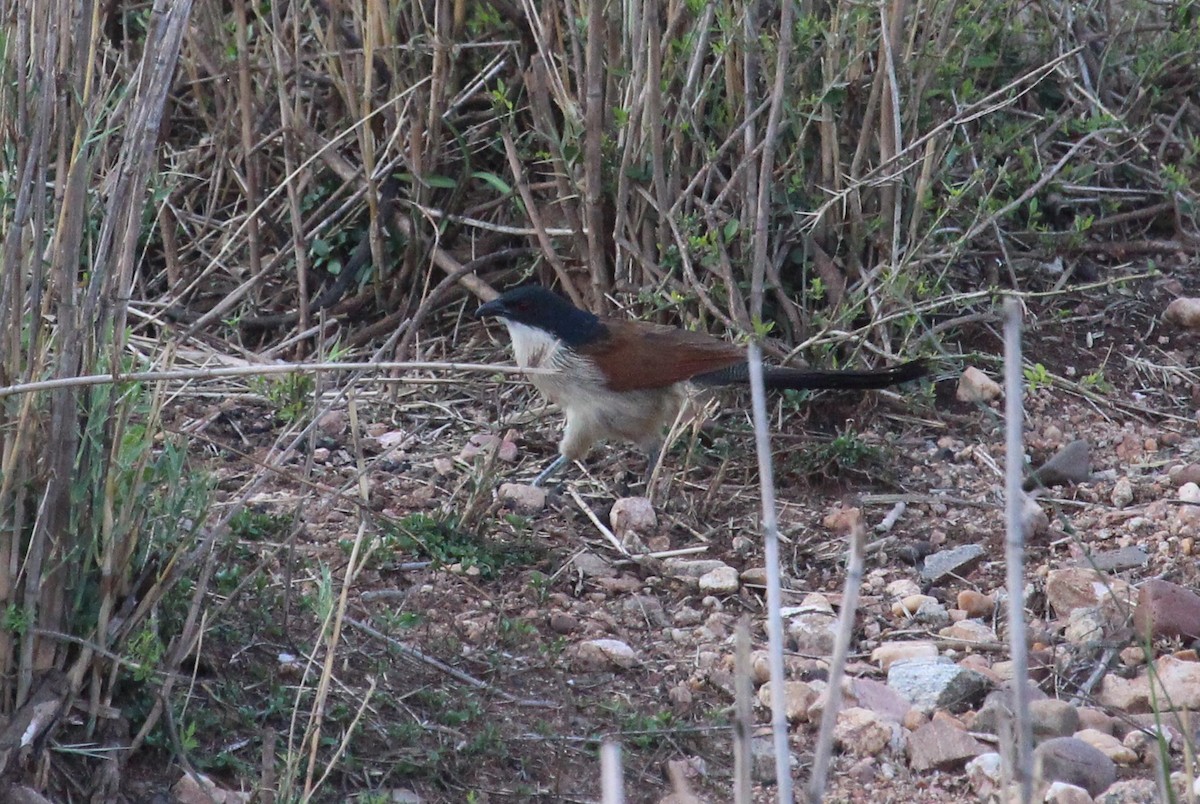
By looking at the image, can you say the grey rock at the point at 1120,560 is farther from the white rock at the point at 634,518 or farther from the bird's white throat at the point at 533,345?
the bird's white throat at the point at 533,345

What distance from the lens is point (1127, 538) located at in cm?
387

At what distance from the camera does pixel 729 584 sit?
12.2ft

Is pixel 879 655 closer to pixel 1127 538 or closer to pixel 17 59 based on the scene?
pixel 1127 538

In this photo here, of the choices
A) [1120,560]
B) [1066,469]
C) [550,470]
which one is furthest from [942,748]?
[550,470]

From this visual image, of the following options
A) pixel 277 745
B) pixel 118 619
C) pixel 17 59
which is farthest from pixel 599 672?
pixel 17 59

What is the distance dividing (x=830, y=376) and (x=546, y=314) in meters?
0.92

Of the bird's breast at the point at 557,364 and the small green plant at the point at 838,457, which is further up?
the bird's breast at the point at 557,364

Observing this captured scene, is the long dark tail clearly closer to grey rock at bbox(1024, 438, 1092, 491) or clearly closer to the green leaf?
grey rock at bbox(1024, 438, 1092, 491)

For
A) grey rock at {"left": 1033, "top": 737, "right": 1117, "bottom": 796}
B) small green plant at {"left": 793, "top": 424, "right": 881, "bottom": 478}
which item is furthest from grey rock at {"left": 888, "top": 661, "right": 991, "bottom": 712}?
small green plant at {"left": 793, "top": 424, "right": 881, "bottom": 478}

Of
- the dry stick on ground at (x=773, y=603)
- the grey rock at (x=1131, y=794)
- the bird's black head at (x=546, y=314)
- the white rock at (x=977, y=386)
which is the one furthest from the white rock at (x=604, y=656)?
the white rock at (x=977, y=386)

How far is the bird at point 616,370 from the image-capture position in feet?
14.4

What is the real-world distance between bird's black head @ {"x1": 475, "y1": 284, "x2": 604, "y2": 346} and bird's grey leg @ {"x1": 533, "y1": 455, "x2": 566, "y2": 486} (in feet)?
1.19

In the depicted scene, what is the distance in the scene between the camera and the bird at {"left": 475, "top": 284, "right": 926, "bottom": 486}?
4.39 metres

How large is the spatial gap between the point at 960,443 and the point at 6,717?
303 cm
